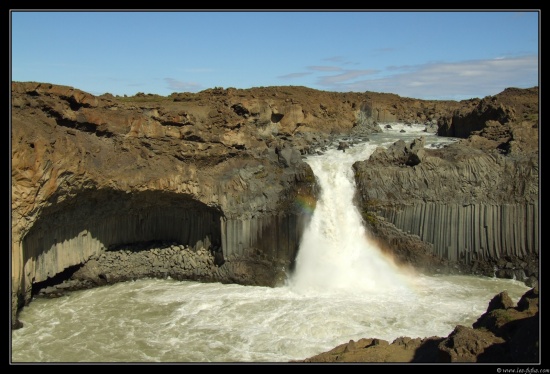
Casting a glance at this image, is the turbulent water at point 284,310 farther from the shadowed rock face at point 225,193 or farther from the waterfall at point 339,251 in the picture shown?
the shadowed rock face at point 225,193

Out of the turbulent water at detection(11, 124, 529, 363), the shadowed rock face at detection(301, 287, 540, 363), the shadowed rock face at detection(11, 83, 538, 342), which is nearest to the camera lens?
the shadowed rock face at detection(301, 287, 540, 363)

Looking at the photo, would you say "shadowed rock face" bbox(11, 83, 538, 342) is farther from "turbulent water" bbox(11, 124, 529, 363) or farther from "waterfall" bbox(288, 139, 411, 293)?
"turbulent water" bbox(11, 124, 529, 363)

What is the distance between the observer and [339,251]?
80.6 ft

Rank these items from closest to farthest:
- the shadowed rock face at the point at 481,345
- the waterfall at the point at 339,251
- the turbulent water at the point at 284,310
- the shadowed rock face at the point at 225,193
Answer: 1. the shadowed rock face at the point at 481,345
2. the turbulent water at the point at 284,310
3. the shadowed rock face at the point at 225,193
4. the waterfall at the point at 339,251

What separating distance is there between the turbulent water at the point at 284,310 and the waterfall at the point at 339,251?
5 cm

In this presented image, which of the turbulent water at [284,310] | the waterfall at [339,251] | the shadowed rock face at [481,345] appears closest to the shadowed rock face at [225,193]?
the waterfall at [339,251]

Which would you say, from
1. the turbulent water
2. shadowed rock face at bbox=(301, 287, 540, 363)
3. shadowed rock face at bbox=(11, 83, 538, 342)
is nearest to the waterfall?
the turbulent water

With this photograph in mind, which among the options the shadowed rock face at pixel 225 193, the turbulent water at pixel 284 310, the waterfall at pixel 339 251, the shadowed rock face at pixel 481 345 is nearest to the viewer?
the shadowed rock face at pixel 481 345

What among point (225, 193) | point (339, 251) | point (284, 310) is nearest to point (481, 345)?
point (284, 310)

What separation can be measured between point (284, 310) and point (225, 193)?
6786mm

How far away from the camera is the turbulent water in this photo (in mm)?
16812

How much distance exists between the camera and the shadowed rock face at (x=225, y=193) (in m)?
21.8

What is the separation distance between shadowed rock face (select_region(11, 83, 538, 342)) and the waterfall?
2.04 ft

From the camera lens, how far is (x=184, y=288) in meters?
23.0
